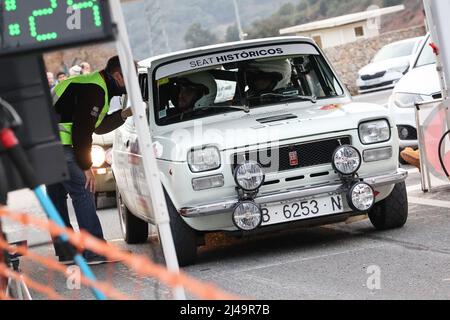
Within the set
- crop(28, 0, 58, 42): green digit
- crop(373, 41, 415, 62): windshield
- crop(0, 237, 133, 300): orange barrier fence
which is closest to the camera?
crop(0, 237, 133, 300): orange barrier fence

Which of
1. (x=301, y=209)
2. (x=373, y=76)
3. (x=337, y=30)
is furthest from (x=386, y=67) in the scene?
(x=337, y=30)

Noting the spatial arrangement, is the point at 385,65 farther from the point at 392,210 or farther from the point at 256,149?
the point at 256,149

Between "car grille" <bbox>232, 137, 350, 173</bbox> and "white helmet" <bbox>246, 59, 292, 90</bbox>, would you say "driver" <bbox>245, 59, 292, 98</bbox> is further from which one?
"car grille" <bbox>232, 137, 350, 173</bbox>

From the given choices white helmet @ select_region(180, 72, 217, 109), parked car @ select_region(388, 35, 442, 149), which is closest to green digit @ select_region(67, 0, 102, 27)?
white helmet @ select_region(180, 72, 217, 109)

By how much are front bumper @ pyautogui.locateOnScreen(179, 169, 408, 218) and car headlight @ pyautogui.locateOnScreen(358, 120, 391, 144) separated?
0.31 meters

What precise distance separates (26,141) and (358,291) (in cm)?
291

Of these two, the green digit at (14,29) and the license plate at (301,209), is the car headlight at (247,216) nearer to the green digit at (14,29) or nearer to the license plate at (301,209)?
the license plate at (301,209)

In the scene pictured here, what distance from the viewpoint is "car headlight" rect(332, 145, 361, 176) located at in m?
8.66

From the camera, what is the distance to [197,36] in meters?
95.6

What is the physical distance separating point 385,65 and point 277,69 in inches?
968

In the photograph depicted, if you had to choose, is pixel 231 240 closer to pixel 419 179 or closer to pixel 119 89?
pixel 119 89

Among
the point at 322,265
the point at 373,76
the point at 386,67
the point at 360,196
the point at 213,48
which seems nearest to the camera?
the point at 322,265

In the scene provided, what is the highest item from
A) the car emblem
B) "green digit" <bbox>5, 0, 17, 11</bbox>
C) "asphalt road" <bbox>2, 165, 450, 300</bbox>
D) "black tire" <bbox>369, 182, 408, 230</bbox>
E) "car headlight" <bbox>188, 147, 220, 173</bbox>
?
"green digit" <bbox>5, 0, 17, 11</bbox>
